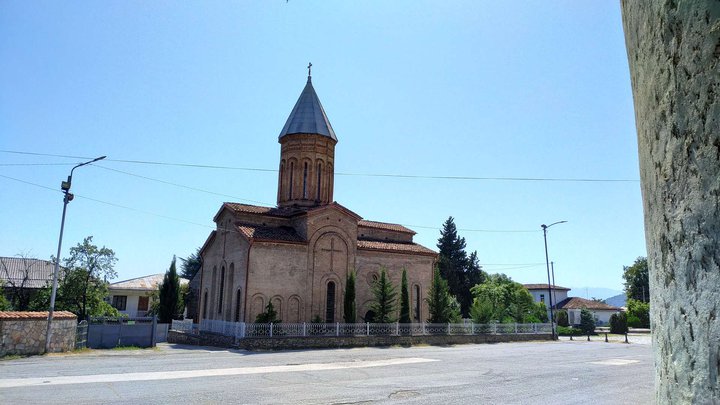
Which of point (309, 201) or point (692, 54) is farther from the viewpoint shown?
point (309, 201)

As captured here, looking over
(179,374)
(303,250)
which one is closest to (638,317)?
(303,250)

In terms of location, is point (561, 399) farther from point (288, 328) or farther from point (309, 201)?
point (309, 201)

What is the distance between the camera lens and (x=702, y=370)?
120 cm

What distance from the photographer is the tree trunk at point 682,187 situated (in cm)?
119

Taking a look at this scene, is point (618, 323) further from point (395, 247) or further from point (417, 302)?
point (395, 247)

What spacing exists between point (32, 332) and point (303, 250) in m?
13.7

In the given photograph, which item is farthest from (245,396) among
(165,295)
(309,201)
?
(165,295)

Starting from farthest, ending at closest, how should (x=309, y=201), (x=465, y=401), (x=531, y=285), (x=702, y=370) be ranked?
1. (x=531, y=285)
2. (x=309, y=201)
3. (x=465, y=401)
4. (x=702, y=370)

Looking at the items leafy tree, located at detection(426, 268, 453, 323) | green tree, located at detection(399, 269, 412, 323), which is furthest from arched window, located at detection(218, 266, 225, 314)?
leafy tree, located at detection(426, 268, 453, 323)

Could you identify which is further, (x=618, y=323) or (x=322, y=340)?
(x=618, y=323)

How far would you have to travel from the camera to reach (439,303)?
29.7 m

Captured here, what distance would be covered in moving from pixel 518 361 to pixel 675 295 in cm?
1894

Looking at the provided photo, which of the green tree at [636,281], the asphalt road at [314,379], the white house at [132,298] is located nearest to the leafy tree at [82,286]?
the asphalt road at [314,379]

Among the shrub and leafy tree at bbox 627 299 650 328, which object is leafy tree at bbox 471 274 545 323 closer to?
the shrub
